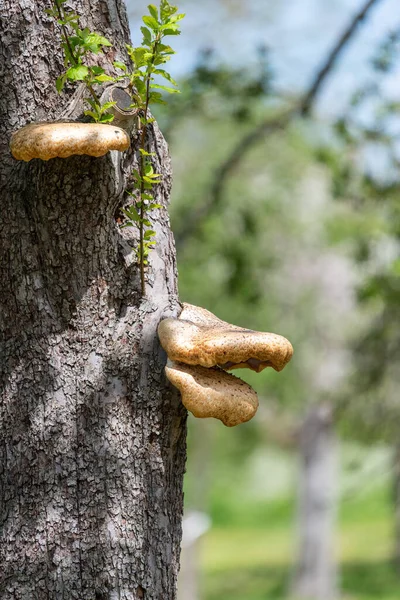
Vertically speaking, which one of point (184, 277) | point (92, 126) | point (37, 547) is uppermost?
point (184, 277)

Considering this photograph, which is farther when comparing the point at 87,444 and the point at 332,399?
the point at 332,399

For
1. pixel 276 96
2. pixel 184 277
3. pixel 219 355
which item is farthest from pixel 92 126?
pixel 184 277

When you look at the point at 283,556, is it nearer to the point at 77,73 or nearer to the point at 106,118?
the point at 106,118

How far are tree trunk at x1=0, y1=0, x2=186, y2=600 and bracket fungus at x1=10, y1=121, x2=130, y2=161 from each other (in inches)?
6.9

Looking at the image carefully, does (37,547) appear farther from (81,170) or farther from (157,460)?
(81,170)

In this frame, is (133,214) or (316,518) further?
(316,518)

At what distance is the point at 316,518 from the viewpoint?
15.8 m

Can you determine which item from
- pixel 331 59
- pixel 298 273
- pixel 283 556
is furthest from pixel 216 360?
pixel 283 556

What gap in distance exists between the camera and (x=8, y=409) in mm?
2084

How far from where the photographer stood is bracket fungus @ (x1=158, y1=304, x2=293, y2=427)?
1.93 meters

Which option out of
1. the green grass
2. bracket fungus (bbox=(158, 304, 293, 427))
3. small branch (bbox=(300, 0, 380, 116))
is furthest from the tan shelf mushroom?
the green grass

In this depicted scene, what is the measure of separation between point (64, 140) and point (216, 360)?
0.63 metres

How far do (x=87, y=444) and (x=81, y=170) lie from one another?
0.71 meters

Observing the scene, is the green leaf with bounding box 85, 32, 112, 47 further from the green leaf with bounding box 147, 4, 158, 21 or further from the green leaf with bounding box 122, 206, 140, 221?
the green leaf with bounding box 122, 206, 140, 221
